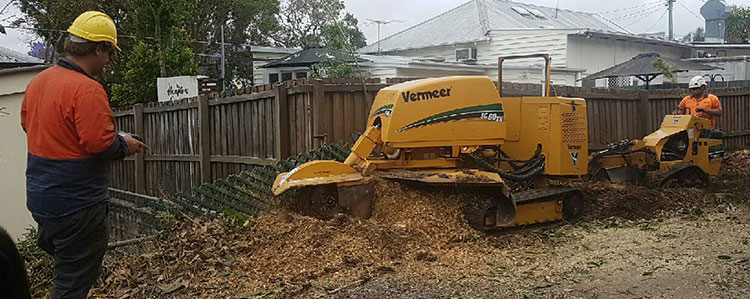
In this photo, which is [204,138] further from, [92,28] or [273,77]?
[273,77]

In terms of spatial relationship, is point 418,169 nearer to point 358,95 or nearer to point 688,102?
point 358,95

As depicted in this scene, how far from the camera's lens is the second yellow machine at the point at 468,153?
6.93m

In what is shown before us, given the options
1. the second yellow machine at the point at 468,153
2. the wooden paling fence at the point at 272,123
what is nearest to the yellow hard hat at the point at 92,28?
the second yellow machine at the point at 468,153

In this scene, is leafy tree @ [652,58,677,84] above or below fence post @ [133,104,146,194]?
above

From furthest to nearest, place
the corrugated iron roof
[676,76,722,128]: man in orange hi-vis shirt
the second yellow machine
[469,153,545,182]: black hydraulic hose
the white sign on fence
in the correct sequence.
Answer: the corrugated iron roof
the white sign on fence
[676,76,722,128]: man in orange hi-vis shirt
[469,153,545,182]: black hydraulic hose
the second yellow machine

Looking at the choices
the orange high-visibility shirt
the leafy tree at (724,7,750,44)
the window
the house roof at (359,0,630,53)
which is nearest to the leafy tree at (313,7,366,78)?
the orange high-visibility shirt

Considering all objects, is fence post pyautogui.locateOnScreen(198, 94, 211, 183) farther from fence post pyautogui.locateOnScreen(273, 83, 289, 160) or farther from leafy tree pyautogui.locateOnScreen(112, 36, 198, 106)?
leafy tree pyautogui.locateOnScreen(112, 36, 198, 106)

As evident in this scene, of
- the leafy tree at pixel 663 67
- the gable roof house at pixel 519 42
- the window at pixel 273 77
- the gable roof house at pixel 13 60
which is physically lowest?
the leafy tree at pixel 663 67

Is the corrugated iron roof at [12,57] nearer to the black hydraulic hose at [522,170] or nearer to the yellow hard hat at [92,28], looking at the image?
the black hydraulic hose at [522,170]

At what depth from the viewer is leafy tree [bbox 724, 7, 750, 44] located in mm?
42969

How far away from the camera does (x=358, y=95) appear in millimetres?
9133

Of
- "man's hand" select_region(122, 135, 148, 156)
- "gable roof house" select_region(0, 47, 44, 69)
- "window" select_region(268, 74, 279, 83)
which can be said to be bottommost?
"man's hand" select_region(122, 135, 148, 156)

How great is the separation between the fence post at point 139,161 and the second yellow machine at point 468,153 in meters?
7.29

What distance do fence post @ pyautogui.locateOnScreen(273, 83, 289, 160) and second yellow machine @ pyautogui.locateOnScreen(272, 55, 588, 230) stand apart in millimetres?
1950
